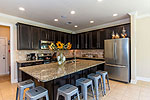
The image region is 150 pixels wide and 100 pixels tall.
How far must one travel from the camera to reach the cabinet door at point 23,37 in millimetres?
3492

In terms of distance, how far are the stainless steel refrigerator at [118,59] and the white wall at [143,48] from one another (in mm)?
829

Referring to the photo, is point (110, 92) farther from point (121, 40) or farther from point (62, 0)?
point (62, 0)

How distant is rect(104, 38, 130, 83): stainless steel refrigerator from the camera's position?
3.37m

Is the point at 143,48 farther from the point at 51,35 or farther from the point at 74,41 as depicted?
the point at 51,35

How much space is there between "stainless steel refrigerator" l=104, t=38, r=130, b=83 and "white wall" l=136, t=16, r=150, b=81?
0.83 metres

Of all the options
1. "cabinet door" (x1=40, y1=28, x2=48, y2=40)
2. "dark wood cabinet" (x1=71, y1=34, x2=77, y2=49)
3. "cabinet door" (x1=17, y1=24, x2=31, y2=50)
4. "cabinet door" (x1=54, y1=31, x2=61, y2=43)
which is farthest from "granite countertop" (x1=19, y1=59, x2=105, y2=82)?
"dark wood cabinet" (x1=71, y1=34, x2=77, y2=49)

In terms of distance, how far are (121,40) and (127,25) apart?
805mm

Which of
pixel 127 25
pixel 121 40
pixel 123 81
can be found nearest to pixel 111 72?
pixel 123 81

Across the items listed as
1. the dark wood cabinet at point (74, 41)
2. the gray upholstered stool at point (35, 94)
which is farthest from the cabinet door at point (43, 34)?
the gray upholstered stool at point (35, 94)

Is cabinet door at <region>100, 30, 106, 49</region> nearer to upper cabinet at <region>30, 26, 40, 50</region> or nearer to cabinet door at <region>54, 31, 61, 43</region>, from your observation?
cabinet door at <region>54, 31, 61, 43</region>

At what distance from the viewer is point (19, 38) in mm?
3498

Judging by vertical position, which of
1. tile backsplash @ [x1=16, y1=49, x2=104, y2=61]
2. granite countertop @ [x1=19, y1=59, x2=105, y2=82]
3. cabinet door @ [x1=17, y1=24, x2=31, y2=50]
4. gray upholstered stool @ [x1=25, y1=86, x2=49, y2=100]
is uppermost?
cabinet door @ [x1=17, y1=24, x2=31, y2=50]

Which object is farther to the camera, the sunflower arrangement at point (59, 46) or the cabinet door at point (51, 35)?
the cabinet door at point (51, 35)

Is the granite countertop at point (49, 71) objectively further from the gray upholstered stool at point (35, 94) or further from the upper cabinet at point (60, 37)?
the upper cabinet at point (60, 37)
